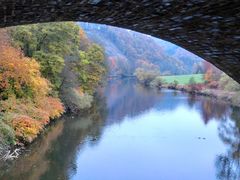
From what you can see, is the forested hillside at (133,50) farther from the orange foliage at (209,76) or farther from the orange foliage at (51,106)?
the orange foliage at (51,106)

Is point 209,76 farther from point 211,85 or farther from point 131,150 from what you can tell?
point 131,150

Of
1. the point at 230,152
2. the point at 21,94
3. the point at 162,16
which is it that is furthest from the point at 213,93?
the point at 162,16

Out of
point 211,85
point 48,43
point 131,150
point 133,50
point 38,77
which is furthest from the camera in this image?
point 133,50

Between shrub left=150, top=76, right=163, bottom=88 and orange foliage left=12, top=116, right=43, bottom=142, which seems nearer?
orange foliage left=12, top=116, right=43, bottom=142

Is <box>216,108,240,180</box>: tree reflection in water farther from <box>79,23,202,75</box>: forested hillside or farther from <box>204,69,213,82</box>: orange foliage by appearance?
<box>79,23,202,75</box>: forested hillside

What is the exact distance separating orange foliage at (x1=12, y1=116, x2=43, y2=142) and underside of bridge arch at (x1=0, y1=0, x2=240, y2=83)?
55.3 ft

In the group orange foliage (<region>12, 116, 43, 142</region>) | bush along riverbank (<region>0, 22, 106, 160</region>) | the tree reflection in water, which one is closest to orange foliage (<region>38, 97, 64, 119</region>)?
bush along riverbank (<region>0, 22, 106, 160</region>)

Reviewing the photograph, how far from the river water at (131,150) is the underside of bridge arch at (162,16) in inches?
502

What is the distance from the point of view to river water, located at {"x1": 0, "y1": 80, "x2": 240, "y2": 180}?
1748 cm

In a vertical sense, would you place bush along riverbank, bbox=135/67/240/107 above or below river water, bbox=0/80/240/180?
below

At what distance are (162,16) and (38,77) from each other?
75.7 feet

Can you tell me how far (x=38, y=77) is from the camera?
84.6 feet

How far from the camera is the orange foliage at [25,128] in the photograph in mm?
20109

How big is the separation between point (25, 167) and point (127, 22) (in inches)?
556
